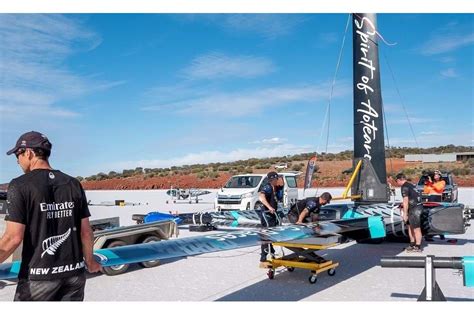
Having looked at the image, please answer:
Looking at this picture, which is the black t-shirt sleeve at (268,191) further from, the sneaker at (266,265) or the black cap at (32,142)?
the black cap at (32,142)

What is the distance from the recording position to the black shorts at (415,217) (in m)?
9.06

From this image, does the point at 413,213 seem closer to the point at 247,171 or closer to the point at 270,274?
the point at 270,274

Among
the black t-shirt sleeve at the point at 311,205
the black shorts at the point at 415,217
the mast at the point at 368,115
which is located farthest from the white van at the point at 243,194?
the black t-shirt sleeve at the point at 311,205

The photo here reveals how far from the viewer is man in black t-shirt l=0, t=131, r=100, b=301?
325 centimetres

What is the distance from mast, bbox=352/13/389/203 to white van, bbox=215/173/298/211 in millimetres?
5126

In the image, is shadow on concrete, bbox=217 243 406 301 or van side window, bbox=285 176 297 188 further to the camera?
van side window, bbox=285 176 297 188

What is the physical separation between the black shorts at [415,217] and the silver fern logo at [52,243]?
24.0 ft

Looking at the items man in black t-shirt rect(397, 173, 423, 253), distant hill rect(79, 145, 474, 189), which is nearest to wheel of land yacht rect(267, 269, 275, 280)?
man in black t-shirt rect(397, 173, 423, 253)

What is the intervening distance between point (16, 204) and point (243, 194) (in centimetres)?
1327

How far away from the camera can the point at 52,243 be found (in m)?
3.38

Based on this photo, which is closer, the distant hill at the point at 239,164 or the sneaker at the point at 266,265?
the sneaker at the point at 266,265

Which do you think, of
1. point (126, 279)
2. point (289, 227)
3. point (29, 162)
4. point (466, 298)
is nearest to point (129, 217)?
point (126, 279)

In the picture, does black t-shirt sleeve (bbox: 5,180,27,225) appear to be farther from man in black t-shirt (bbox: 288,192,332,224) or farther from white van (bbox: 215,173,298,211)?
white van (bbox: 215,173,298,211)

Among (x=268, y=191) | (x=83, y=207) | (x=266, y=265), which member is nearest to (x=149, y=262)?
(x=266, y=265)
